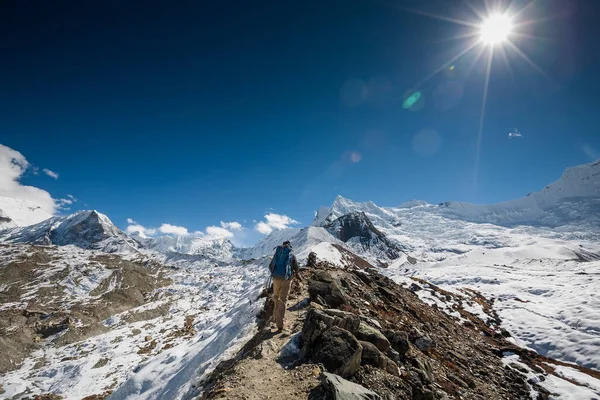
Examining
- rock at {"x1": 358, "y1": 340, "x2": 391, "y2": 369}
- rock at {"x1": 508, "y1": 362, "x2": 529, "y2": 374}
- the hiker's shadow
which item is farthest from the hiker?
rock at {"x1": 508, "y1": 362, "x2": 529, "y2": 374}

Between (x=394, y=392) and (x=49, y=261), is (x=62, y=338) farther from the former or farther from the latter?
(x=49, y=261)

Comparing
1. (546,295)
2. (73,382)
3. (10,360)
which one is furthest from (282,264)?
(10,360)

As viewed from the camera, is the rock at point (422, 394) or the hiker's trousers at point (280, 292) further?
the hiker's trousers at point (280, 292)

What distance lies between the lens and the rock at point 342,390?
20.8 ft

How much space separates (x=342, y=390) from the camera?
6438 millimetres

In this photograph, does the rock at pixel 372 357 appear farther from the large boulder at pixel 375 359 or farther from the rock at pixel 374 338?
the rock at pixel 374 338

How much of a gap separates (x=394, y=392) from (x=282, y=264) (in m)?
6.09

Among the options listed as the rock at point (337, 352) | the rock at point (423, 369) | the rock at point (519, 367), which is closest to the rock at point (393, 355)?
the rock at point (423, 369)

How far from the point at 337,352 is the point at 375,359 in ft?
4.77

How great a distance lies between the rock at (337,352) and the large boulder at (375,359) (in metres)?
0.57

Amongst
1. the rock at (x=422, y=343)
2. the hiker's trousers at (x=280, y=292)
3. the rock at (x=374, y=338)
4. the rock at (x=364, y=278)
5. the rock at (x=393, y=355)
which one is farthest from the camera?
the rock at (x=364, y=278)

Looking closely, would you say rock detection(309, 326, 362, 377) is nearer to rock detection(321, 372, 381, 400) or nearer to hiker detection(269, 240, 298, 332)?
rock detection(321, 372, 381, 400)

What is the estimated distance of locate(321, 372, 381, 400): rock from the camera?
249 inches

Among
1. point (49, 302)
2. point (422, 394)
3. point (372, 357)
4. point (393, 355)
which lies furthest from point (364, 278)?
point (49, 302)
